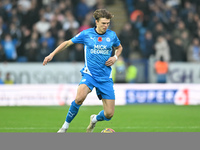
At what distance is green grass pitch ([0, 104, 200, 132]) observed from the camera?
9781 millimetres

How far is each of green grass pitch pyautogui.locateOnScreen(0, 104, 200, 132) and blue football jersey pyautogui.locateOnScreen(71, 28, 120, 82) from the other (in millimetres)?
1684

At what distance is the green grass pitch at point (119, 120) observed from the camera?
978cm

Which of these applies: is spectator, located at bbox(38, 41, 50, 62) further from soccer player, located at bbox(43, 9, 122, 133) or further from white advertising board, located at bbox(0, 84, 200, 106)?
soccer player, located at bbox(43, 9, 122, 133)

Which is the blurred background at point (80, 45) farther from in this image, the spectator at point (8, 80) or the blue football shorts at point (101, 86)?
the blue football shorts at point (101, 86)

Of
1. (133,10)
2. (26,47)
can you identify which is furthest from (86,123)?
(133,10)

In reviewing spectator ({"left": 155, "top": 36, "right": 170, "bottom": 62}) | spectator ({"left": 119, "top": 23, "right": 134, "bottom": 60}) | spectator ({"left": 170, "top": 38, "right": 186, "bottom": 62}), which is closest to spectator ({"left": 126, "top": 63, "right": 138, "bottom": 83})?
spectator ({"left": 119, "top": 23, "right": 134, "bottom": 60})

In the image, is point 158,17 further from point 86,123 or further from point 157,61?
point 86,123

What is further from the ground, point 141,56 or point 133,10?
point 133,10

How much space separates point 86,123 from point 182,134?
4115mm

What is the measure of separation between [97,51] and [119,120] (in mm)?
3754

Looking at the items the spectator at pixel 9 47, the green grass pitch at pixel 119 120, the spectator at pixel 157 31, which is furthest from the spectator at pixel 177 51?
the spectator at pixel 9 47

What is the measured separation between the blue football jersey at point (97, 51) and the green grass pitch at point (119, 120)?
5.53 feet

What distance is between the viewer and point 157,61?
17.8 metres

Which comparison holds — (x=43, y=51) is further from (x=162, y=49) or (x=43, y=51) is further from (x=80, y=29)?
(x=162, y=49)
